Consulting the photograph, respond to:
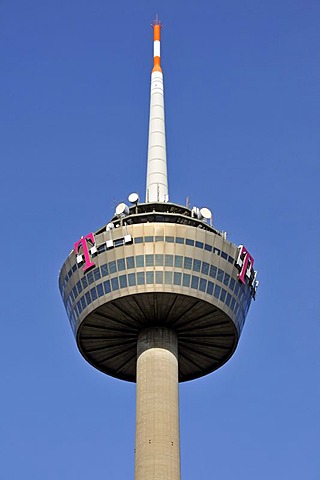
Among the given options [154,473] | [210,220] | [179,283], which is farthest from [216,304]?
[154,473]

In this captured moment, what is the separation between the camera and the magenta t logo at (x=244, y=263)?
83.6 meters

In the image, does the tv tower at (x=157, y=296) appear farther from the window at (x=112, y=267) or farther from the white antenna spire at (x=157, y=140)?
the white antenna spire at (x=157, y=140)

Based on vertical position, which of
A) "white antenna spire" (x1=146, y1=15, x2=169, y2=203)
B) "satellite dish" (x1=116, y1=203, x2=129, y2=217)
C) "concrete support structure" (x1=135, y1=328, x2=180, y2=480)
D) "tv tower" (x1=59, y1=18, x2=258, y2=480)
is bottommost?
"concrete support structure" (x1=135, y1=328, x2=180, y2=480)

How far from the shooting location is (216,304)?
80562 mm

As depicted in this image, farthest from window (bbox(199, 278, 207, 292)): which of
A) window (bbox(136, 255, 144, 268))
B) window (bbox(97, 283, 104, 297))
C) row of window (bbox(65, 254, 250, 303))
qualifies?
window (bbox(97, 283, 104, 297))

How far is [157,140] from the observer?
322 ft

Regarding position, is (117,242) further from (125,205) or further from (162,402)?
(162,402)

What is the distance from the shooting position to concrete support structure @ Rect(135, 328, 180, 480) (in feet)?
246

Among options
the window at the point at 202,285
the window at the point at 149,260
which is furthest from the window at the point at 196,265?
the window at the point at 149,260

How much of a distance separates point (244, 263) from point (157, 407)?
16379 millimetres

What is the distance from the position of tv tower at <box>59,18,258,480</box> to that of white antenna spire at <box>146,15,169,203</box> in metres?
6.64

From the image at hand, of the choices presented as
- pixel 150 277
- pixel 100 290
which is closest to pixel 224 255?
pixel 150 277

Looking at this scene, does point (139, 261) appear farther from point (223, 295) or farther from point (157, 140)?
point (157, 140)

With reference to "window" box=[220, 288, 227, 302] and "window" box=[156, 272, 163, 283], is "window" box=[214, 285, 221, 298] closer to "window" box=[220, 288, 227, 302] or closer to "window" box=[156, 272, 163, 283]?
"window" box=[220, 288, 227, 302]
